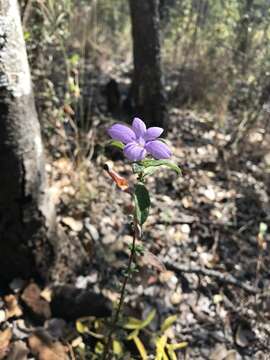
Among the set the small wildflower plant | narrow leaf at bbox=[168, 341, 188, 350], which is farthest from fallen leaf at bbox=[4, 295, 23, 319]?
the small wildflower plant

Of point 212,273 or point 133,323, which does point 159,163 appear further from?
point 212,273

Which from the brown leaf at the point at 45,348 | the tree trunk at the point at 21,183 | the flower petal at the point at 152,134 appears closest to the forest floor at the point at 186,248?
the brown leaf at the point at 45,348

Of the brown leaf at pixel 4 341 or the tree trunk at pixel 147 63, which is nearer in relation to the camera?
the brown leaf at pixel 4 341

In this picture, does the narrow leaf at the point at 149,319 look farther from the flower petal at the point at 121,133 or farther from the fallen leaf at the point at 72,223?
the flower petal at the point at 121,133

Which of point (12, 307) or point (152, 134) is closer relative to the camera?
point (152, 134)

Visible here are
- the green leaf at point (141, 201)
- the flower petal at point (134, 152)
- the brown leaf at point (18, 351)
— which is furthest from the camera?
the brown leaf at point (18, 351)

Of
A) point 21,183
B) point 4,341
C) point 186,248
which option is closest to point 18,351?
point 4,341

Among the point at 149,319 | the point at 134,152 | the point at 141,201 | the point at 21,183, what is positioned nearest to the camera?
the point at 134,152
